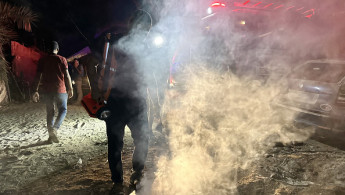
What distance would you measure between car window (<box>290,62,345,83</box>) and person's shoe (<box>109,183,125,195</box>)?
419cm

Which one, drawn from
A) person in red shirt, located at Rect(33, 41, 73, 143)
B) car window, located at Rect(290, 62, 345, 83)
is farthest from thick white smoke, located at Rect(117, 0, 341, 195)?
person in red shirt, located at Rect(33, 41, 73, 143)

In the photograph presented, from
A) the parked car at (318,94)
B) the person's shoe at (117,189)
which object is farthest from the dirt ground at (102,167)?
the parked car at (318,94)

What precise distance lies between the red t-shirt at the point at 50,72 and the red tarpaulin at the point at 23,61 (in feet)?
22.1

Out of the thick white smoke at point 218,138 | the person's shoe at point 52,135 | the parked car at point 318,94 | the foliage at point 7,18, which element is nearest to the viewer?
the thick white smoke at point 218,138

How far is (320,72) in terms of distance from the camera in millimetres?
4273

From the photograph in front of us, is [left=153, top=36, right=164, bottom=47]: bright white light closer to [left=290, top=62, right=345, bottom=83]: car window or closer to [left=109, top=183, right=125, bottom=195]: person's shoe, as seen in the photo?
[left=109, top=183, right=125, bottom=195]: person's shoe

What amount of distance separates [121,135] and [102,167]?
0.91 meters

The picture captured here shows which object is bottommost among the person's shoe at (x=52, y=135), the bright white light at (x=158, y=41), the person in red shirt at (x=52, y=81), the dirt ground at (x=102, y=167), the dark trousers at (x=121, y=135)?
the dirt ground at (x=102, y=167)

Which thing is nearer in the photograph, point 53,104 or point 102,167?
point 102,167

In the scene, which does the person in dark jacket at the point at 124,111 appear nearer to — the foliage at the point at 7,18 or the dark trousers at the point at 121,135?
the dark trousers at the point at 121,135

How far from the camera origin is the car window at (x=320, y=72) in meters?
3.93

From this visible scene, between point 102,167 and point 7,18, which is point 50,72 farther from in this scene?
point 7,18

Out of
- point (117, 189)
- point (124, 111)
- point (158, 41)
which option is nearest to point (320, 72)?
point (158, 41)

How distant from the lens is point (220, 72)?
29.3 feet
